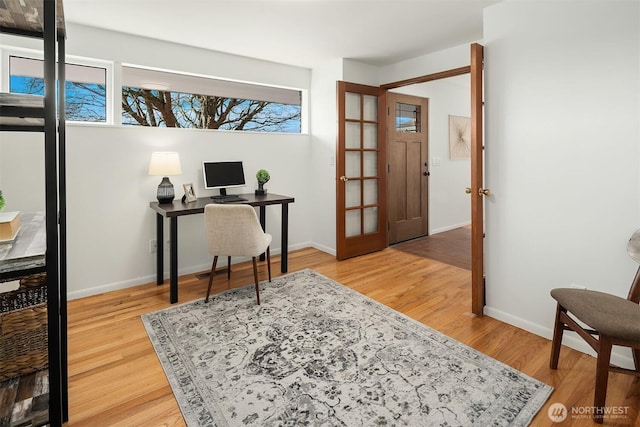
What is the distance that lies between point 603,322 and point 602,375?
0.81 feet

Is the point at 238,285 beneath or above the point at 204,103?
beneath

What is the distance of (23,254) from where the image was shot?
123 cm

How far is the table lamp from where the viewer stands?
314cm

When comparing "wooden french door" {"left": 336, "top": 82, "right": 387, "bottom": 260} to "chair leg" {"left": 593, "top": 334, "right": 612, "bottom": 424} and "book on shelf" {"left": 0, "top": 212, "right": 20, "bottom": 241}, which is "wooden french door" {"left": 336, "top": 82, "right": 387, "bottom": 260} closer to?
"chair leg" {"left": 593, "top": 334, "right": 612, "bottom": 424}

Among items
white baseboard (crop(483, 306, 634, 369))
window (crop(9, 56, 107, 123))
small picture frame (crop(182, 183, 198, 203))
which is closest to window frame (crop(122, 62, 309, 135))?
window (crop(9, 56, 107, 123))

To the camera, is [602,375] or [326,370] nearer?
[602,375]

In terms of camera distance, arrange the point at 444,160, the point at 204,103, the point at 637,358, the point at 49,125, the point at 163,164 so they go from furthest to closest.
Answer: the point at 444,160
the point at 204,103
the point at 163,164
the point at 637,358
the point at 49,125

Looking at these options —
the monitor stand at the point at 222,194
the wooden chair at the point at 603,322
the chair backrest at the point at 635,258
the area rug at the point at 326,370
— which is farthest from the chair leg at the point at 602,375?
the monitor stand at the point at 222,194

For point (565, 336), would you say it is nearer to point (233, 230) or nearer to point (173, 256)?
point (233, 230)

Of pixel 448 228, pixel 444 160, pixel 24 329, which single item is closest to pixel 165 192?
pixel 24 329

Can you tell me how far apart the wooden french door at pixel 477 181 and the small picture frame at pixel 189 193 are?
2.51 meters

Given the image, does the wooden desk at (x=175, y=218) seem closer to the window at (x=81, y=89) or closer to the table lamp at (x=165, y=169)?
the table lamp at (x=165, y=169)

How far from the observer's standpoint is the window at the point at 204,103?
11.1 ft

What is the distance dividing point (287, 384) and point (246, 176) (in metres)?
2.63
